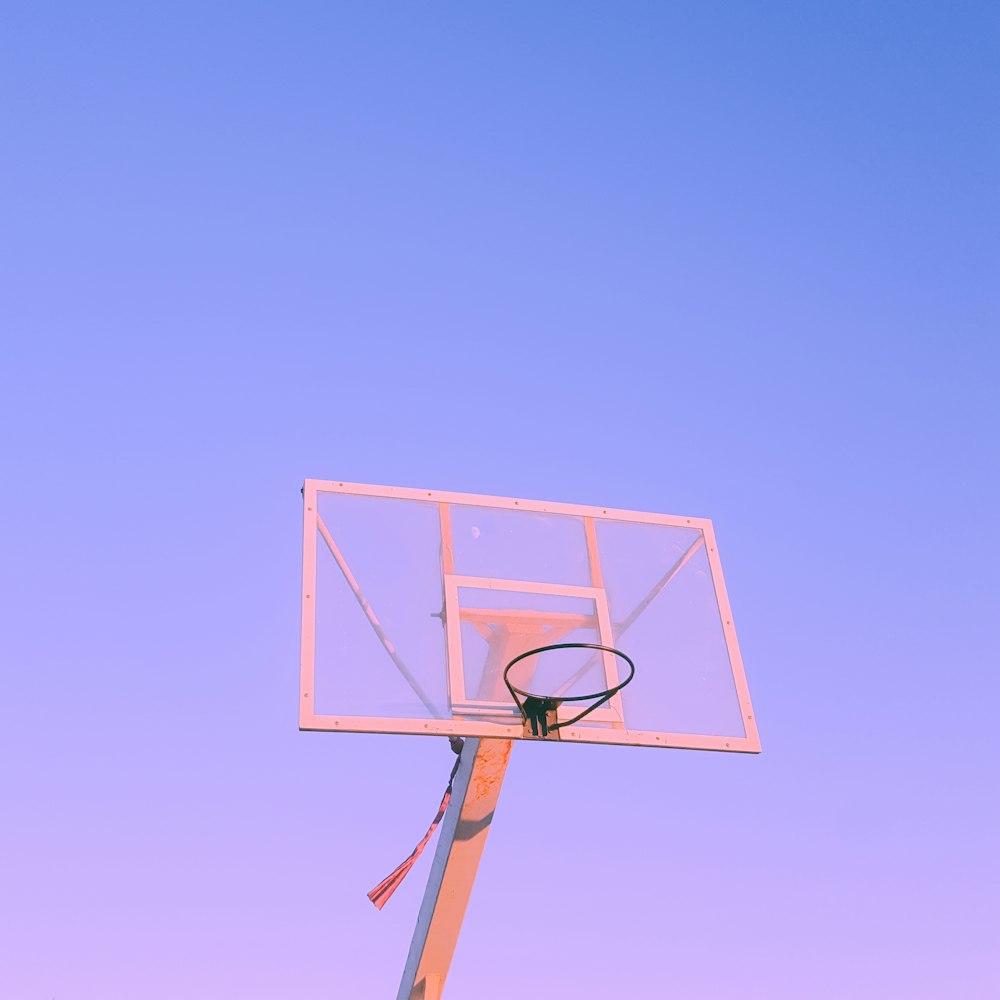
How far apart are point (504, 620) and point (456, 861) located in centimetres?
121

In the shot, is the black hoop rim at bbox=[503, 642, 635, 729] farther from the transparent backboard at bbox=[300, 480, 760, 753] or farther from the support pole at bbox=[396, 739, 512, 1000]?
the support pole at bbox=[396, 739, 512, 1000]

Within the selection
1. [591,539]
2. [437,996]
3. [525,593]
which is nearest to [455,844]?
[437,996]

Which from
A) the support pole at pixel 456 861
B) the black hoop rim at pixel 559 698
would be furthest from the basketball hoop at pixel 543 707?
the support pole at pixel 456 861

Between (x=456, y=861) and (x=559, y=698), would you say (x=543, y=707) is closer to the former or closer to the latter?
(x=559, y=698)

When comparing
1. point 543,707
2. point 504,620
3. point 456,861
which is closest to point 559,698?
point 543,707

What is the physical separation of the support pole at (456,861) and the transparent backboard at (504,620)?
464 millimetres

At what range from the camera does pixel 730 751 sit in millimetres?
5039

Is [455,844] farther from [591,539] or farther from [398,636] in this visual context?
[591,539]

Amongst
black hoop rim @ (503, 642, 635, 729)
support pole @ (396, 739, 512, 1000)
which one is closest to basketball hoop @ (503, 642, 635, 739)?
black hoop rim @ (503, 642, 635, 729)

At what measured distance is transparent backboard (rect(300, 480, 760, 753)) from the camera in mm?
4820

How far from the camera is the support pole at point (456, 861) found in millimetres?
5289

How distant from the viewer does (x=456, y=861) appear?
17.6ft

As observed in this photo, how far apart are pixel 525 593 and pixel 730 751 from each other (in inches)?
47.7

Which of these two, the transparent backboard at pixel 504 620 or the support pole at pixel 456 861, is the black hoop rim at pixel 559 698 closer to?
→ the transparent backboard at pixel 504 620
